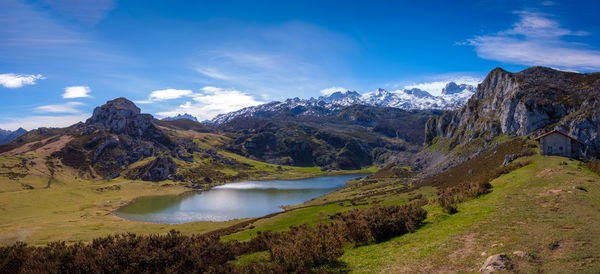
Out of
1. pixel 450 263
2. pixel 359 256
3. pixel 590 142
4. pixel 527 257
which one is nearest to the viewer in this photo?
pixel 527 257

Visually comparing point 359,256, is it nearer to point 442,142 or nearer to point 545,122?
point 545,122

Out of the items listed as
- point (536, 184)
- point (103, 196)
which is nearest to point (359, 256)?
point (536, 184)

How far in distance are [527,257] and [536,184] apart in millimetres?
18879

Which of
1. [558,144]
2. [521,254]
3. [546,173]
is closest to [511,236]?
[521,254]

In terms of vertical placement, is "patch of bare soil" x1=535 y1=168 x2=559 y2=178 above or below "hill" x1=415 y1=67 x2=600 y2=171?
below

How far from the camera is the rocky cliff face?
71562 mm

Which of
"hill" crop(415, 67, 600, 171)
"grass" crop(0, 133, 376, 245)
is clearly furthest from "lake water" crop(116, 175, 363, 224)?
"hill" crop(415, 67, 600, 171)

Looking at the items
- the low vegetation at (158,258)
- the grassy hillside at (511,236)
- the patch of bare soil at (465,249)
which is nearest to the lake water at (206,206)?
the low vegetation at (158,258)

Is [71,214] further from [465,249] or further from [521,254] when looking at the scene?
[521,254]

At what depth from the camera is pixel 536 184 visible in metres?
27.9

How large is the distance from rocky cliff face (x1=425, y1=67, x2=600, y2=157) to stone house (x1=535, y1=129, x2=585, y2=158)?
59.6ft

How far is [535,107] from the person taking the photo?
3831 inches

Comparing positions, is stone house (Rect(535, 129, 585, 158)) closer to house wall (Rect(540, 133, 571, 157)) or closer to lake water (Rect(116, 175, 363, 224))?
house wall (Rect(540, 133, 571, 157))

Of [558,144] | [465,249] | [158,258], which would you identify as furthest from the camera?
[558,144]
